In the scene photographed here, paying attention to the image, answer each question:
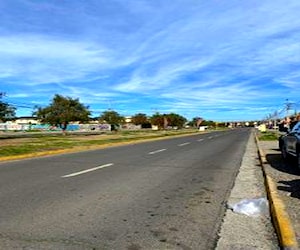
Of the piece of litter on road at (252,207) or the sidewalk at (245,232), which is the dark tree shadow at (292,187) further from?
the piece of litter on road at (252,207)

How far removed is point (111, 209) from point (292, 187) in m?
4.56

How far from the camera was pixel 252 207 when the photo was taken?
307 inches

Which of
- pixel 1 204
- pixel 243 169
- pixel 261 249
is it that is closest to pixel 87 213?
pixel 1 204

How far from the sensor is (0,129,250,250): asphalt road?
567 centimetres

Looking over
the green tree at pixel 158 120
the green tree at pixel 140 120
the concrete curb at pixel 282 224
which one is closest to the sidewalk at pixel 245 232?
the concrete curb at pixel 282 224

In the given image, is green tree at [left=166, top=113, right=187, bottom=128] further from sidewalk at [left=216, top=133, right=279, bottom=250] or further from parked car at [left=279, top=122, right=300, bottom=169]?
sidewalk at [left=216, top=133, right=279, bottom=250]

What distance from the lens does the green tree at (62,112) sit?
63.8 metres

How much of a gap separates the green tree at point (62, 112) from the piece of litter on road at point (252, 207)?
187ft

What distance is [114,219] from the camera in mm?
6824

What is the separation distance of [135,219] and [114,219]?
13.2 inches

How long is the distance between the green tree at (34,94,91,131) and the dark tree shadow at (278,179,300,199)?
55.1m

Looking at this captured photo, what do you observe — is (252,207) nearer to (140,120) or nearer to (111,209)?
(111,209)

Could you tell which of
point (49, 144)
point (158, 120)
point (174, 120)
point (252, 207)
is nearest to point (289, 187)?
point (252, 207)

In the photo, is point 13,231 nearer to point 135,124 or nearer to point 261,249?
point 261,249
